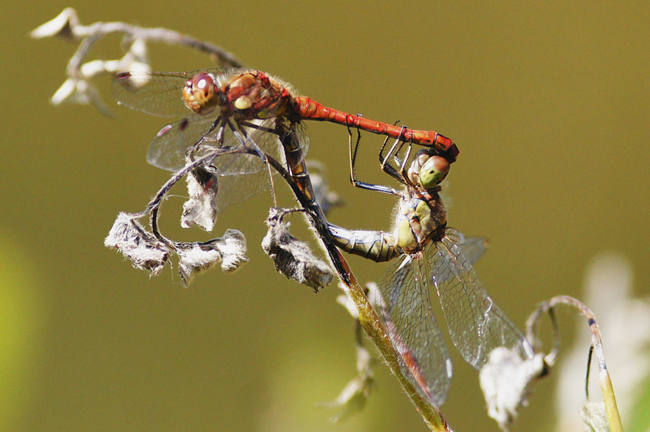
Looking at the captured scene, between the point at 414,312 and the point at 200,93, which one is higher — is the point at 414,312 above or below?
below

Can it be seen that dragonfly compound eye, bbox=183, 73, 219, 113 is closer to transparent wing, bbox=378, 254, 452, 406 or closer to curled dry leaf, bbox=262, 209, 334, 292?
curled dry leaf, bbox=262, 209, 334, 292

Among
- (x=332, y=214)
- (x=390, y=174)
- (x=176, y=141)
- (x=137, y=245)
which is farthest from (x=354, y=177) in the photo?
(x=332, y=214)

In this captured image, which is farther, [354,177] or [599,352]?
[354,177]

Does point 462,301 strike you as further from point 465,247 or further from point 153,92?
point 153,92

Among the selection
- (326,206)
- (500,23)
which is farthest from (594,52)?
(326,206)

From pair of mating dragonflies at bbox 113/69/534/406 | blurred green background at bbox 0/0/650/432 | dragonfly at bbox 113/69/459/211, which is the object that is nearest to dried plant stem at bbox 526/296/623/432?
pair of mating dragonflies at bbox 113/69/534/406

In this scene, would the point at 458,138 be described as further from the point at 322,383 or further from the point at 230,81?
the point at 230,81
